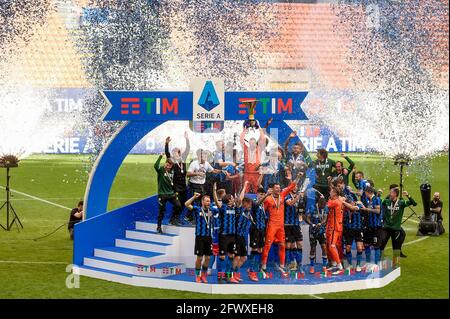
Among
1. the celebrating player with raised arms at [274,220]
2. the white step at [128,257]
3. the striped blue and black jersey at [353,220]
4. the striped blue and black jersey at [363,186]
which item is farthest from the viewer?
the striped blue and black jersey at [363,186]

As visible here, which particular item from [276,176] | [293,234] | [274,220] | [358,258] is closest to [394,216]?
[358,258]

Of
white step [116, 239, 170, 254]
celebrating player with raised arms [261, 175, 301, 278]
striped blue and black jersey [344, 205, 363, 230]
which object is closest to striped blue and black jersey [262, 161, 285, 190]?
celebrating player with raised arms [261, 175, 301, 278]

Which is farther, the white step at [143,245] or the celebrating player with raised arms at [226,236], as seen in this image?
the white step at [143,245]

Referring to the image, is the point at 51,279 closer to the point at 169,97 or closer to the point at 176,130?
the point at 169,97

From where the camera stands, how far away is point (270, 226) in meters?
15.0

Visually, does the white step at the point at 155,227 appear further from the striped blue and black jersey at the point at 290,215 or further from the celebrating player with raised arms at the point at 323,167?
the celebrating player with raised arms at the point at 323,167

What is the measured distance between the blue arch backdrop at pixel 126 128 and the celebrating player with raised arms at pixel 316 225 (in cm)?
142

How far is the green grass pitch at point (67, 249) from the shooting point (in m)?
15.0

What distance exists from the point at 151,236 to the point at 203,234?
197 centimetres

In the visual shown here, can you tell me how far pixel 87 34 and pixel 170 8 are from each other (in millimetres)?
3971

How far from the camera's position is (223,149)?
1692 centimetres

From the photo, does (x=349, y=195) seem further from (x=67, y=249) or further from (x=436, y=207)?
(x=67, y=249)

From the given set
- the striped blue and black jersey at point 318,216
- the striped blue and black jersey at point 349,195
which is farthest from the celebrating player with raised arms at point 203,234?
the striped blue and black jersey at point 349,195

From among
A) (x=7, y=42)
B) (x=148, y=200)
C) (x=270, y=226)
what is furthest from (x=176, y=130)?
(x=270, y=226)
